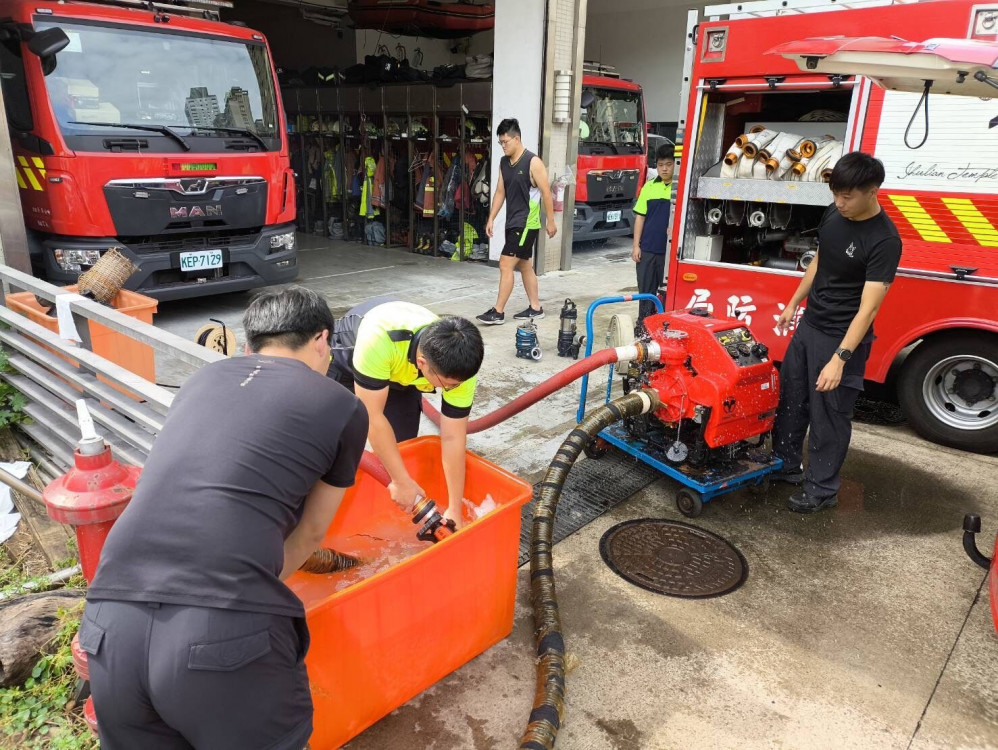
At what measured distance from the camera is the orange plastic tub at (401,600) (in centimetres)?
203

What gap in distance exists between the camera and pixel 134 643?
141 centimetres

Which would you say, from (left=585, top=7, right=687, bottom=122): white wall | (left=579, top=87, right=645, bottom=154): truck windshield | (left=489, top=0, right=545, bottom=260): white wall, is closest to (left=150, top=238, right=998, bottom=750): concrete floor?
(left=489, top=0, right=545, bottom=260): white wall

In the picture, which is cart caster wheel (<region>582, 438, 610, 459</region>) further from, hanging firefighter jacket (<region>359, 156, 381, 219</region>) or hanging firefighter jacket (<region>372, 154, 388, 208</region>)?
hanging firefighter jacket (<region>359, 156, 381, 219</region>)

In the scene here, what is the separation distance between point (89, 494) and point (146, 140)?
5.13 meters

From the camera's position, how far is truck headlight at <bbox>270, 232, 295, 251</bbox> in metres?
7.18

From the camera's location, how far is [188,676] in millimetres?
1376

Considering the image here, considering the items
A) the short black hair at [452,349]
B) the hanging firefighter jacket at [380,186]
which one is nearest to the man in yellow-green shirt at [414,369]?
the short black hair at [452,349]

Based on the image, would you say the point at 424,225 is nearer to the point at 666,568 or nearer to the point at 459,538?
the point at 666,568

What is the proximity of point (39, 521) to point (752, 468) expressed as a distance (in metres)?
3.72

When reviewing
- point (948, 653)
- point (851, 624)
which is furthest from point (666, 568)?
point (948, 653)

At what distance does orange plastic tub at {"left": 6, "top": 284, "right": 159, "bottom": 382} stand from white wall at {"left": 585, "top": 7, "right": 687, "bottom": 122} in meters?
13.4

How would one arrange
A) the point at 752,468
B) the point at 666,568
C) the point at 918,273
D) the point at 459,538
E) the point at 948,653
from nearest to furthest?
the point at 459,538, the point at 948,653, the point at 666,568, the point at 752,468, the point at 918,273

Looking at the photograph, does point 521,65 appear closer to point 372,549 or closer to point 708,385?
point 708,385

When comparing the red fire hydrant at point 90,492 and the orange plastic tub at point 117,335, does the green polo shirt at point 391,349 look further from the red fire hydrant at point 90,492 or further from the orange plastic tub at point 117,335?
the orange plastic tub at point 117,335
